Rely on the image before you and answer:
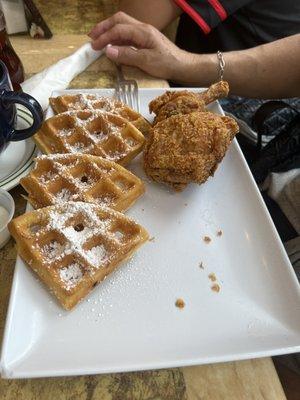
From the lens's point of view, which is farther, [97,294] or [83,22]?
[83,22]

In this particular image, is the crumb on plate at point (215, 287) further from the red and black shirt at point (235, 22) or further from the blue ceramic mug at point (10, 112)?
the red and black shirt at point (235, 22)

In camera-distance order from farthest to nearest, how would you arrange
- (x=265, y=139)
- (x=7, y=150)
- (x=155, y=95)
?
(x=265, y=139)
(x=155, y=95)
(x=7, y=150)

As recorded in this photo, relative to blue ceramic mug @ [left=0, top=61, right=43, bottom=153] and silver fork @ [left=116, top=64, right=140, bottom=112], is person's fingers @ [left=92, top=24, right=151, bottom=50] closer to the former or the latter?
silver fork @ [left=116, top=64, right=140, bottom=112]

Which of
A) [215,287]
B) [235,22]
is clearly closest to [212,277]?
[215,287]

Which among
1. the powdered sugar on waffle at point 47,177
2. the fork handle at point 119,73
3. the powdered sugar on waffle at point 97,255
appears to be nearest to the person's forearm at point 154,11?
the fork handle at point 119,73

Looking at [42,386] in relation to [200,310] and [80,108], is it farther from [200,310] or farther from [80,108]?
[80,108]

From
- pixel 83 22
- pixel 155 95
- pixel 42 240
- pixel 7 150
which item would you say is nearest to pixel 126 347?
pixel 42 240
